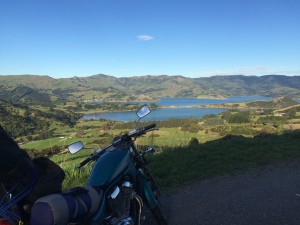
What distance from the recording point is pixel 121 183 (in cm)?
340

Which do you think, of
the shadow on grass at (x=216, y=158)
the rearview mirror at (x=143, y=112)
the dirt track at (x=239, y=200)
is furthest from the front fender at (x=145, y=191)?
the shadow on grass at (x=216, y=158)

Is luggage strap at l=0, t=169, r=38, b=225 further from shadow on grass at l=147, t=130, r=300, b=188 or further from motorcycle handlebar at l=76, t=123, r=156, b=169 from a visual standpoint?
shadow on grass at l=147, t=130, r=300, b=188

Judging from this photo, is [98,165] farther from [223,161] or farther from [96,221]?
[223,161]

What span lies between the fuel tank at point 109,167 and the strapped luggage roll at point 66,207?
1.14 feet

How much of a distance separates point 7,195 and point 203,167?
20.4 ft

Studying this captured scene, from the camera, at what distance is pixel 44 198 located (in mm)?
2340

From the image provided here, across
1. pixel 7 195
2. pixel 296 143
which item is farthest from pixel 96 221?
pixel 296 143

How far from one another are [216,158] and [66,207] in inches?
276

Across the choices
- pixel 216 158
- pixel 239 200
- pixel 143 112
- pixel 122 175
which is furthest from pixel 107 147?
pixel 216 158

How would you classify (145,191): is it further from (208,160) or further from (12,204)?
(208,160)

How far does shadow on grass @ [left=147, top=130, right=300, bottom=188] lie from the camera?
743 centimetres

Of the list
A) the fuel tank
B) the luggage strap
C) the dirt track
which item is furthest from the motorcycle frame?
the dirt track

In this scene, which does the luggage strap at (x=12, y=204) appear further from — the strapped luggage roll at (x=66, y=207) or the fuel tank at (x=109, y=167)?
the fuel tank at (x=109, y=167)

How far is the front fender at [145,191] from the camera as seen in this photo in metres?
3.84
